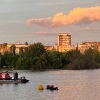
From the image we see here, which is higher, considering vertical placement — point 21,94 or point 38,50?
point 38,50

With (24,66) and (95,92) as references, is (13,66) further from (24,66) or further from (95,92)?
(95,92)

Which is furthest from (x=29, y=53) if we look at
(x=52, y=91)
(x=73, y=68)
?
(x=52, y=91)

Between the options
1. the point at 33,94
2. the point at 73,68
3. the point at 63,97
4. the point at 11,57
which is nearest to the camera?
the point at 63,97

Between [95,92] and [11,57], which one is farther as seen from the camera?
[11,57]

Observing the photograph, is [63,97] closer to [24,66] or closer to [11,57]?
[24,66]

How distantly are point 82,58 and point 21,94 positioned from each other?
58.9 meters

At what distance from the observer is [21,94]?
41.4 meters

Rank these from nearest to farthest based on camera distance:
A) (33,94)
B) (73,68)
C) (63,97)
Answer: (63,97)
(33,94)
(73,68)

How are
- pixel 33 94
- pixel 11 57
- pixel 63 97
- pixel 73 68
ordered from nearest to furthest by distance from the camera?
1. pixel 63 97
2. pixel 33 94
3. pixel 73 68
4. pixel 11 57

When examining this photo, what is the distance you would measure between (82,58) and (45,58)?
866 cm

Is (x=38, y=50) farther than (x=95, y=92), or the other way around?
(x=38, y=50)

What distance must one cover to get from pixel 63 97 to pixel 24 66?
64859mm

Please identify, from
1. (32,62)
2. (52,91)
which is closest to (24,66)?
(32,62)

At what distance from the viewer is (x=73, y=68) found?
98.8 m
